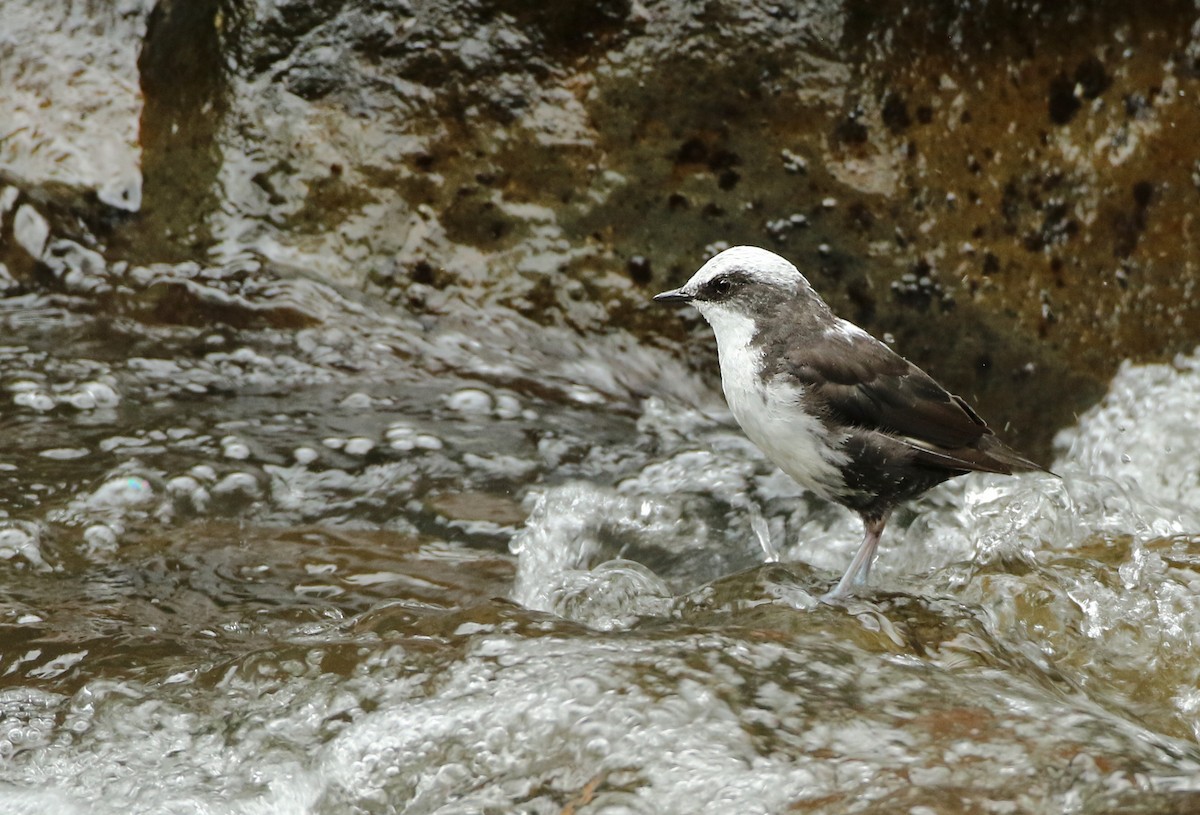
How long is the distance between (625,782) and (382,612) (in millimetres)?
1207

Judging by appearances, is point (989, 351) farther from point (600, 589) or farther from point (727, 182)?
point (600, 589)

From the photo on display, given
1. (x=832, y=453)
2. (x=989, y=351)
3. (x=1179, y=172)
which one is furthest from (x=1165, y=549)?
(x=1179, y=172)

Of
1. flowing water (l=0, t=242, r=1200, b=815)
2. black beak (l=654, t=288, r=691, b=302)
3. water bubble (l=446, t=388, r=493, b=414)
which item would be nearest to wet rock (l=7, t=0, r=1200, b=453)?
flowing water (l=0, t=242, r=1200, b=815)

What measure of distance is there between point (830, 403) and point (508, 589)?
1.31 m

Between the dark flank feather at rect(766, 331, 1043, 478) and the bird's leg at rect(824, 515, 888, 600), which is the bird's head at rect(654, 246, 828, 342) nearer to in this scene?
the dark flank feather at rect(766, 331, 1043, 478)

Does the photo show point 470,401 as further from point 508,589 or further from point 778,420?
point 778,420

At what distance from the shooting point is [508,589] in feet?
15.3

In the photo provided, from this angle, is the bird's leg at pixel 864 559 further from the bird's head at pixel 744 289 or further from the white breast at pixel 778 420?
the bird's head at pixel 744 289

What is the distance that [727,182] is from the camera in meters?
6.17

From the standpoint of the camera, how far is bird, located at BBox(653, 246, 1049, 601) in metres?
4.36

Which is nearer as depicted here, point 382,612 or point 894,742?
point 894,742

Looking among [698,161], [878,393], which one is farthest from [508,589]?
[698,161]

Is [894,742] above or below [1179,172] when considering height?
below

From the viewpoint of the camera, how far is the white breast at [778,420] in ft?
14.2
